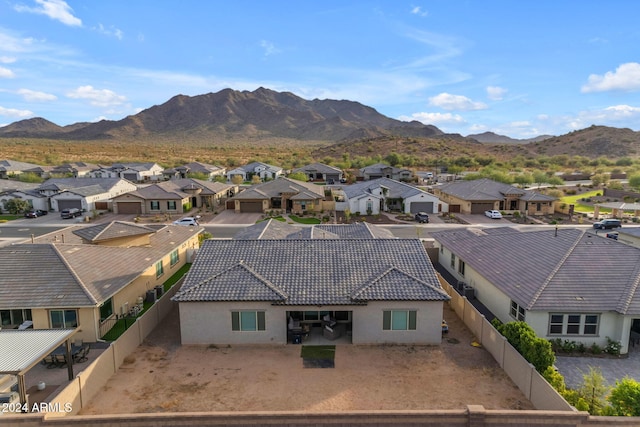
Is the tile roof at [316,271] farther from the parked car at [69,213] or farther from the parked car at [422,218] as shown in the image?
the parked car at [69,213]

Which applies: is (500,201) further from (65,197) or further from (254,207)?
(65,197)

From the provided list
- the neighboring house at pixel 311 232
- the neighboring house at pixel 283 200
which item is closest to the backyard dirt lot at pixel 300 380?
the neighboring house at pixel 311 232

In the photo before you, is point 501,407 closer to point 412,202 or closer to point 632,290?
point 632,290

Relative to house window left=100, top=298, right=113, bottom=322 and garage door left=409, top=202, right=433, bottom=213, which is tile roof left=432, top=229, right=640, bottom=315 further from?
garage door left=409, top=202, right=433, bottom=213

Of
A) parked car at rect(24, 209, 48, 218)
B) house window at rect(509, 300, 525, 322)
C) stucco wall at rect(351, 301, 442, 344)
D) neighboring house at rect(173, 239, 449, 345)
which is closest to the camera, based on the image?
neighboring house at rect(173, 239, 449, 345)

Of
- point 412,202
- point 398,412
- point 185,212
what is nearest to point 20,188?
point 185,212

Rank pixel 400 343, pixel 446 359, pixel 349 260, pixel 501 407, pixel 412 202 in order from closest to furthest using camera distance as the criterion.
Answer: pixel 501 407
pixel 446 359
pixel 400 343
pixel 349 260
pixel 412 202

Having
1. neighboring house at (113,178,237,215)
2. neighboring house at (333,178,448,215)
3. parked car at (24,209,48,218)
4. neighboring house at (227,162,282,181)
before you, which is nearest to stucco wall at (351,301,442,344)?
neighboring house at (333,178,448,215)
